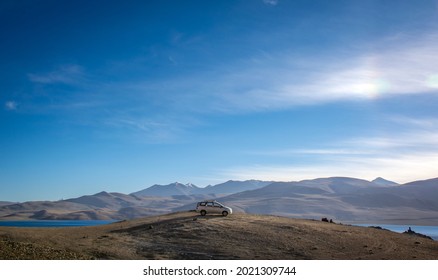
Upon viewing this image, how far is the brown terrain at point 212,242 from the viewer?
2917 cm

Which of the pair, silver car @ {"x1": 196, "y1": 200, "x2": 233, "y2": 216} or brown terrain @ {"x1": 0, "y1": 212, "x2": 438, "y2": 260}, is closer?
brown terrain @ {"x1": 0, "y1": 212, "x2": 438, "y2": 260}

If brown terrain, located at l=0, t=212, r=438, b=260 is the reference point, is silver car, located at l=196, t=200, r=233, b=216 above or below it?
above

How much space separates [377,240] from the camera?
131 ft

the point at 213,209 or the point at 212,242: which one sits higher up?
the point at 213,209

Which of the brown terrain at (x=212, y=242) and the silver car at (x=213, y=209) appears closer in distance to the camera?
the brown terrain at (x=212, y=242)

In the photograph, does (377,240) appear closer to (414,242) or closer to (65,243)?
(414,242)

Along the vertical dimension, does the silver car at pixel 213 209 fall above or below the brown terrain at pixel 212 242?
above

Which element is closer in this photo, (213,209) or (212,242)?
(212,242)

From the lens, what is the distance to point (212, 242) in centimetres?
3466

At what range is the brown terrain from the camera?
2917cm
